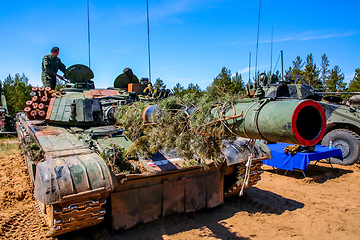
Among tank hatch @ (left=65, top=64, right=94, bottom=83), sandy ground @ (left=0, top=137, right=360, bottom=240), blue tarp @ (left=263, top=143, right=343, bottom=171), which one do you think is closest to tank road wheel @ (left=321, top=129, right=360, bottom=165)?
blue tarp @ (left=263, top=143, right=343, bottom=171)

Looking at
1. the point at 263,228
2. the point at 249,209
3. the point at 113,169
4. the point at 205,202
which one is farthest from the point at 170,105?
the point at 249,209

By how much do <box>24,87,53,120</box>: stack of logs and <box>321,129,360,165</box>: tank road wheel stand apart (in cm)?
984

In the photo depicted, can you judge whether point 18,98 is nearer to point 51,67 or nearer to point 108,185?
point 51,67

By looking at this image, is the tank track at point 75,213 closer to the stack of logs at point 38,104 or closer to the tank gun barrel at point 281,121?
the tank gun barrel at point 281,121

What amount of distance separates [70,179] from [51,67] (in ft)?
18.8

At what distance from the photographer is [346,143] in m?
9.56

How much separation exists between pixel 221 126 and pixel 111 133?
3.27m

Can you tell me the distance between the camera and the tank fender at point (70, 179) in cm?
325

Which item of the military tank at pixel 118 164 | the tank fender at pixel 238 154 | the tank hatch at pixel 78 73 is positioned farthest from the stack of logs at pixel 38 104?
the tank fender at pixel 238 154

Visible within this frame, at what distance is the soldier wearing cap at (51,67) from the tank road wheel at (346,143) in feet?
32.6

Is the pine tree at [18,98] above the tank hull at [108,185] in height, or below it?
above

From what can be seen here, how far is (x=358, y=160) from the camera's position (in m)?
9.37

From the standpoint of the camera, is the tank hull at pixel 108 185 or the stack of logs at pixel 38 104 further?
the stack of logs at pixel 38 104

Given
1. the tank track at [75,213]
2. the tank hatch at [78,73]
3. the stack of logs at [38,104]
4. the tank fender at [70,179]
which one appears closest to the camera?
the tank fender at [70,179]
